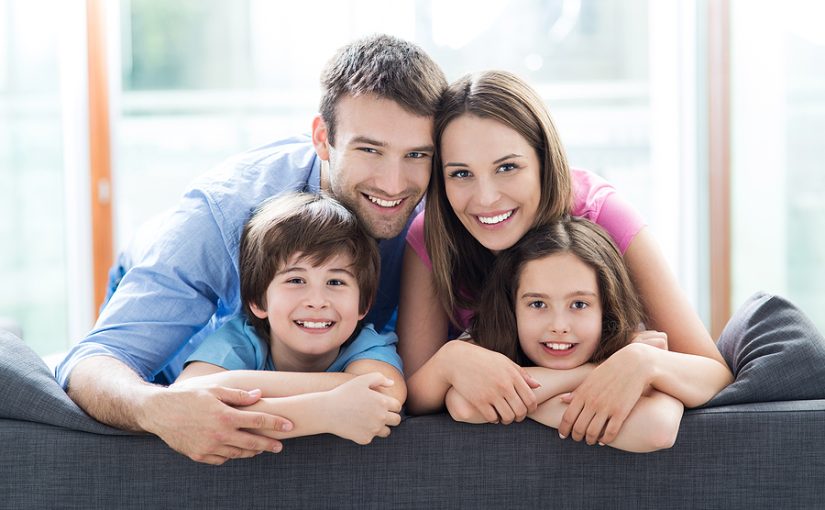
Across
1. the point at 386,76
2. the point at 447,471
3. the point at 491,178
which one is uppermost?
the point at 386,76

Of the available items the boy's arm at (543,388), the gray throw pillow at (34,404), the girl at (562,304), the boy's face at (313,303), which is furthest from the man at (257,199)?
the boy's arm at (543,388)

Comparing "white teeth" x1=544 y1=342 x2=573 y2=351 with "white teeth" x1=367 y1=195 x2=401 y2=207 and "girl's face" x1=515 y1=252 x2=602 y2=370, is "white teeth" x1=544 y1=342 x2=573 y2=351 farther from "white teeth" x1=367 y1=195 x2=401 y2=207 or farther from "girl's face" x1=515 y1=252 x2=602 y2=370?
"white teeth" x1=367 y1=195 x2=401 y2=207

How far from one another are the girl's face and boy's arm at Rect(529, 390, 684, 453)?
242 millimetres

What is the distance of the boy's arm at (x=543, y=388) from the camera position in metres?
1.30

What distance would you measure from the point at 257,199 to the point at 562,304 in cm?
74

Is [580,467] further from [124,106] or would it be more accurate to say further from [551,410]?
[124,106]

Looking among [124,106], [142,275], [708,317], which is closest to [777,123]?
[708,317]

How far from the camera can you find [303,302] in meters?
1.55

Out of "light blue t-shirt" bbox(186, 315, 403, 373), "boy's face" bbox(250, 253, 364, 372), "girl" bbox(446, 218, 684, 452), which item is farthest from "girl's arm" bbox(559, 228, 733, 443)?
"boy's face" bbox(250, 253, 364, 372)

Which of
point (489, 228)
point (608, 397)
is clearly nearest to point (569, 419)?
point (608, 397)

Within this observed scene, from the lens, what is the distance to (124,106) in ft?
13.4

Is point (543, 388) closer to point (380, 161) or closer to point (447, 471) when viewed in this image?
point (447, 471)

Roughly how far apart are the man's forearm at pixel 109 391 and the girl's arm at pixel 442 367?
18.7 inches

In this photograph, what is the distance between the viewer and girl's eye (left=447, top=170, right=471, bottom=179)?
1701 millimetres
